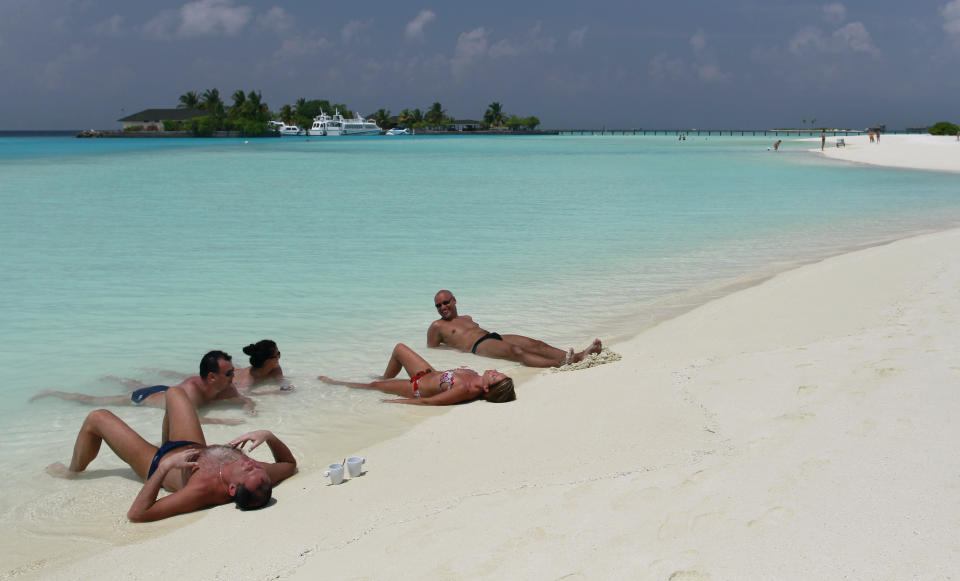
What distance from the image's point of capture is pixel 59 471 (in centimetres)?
543

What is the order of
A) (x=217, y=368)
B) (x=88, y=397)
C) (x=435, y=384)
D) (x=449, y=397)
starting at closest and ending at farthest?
1. (x=217, y=368)
2. (x=449, y=397)
3. (x=435, y=384)
4. (x=88, y=397)

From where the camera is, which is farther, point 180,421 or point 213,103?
point 213,103

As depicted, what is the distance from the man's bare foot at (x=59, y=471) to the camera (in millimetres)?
5367

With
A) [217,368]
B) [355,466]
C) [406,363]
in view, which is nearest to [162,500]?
[355,466]

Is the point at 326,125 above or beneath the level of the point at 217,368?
above

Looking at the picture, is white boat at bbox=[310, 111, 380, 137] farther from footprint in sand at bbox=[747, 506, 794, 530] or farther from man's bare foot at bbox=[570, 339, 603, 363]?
footprint in sand at bbox=[747, 506, 794, 530]

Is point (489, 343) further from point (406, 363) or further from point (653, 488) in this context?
point (653, 488)

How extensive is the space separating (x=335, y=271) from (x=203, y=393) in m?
7.13

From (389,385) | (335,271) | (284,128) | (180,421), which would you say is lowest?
(389,385)

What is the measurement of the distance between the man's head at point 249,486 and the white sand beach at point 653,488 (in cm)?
9

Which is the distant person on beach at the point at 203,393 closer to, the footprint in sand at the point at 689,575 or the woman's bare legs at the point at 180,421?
the woman's bare legs at the point at 180,421

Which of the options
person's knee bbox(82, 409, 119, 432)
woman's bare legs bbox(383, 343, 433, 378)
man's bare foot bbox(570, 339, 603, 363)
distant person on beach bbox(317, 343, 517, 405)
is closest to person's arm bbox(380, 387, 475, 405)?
distant person on beach bbox(317, 343, 517, 405)

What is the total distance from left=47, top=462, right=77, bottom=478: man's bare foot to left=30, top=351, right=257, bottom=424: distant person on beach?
886 millimetres

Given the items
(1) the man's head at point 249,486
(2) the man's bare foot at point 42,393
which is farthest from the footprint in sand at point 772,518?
(2) the man's bare foot at point 42,393
